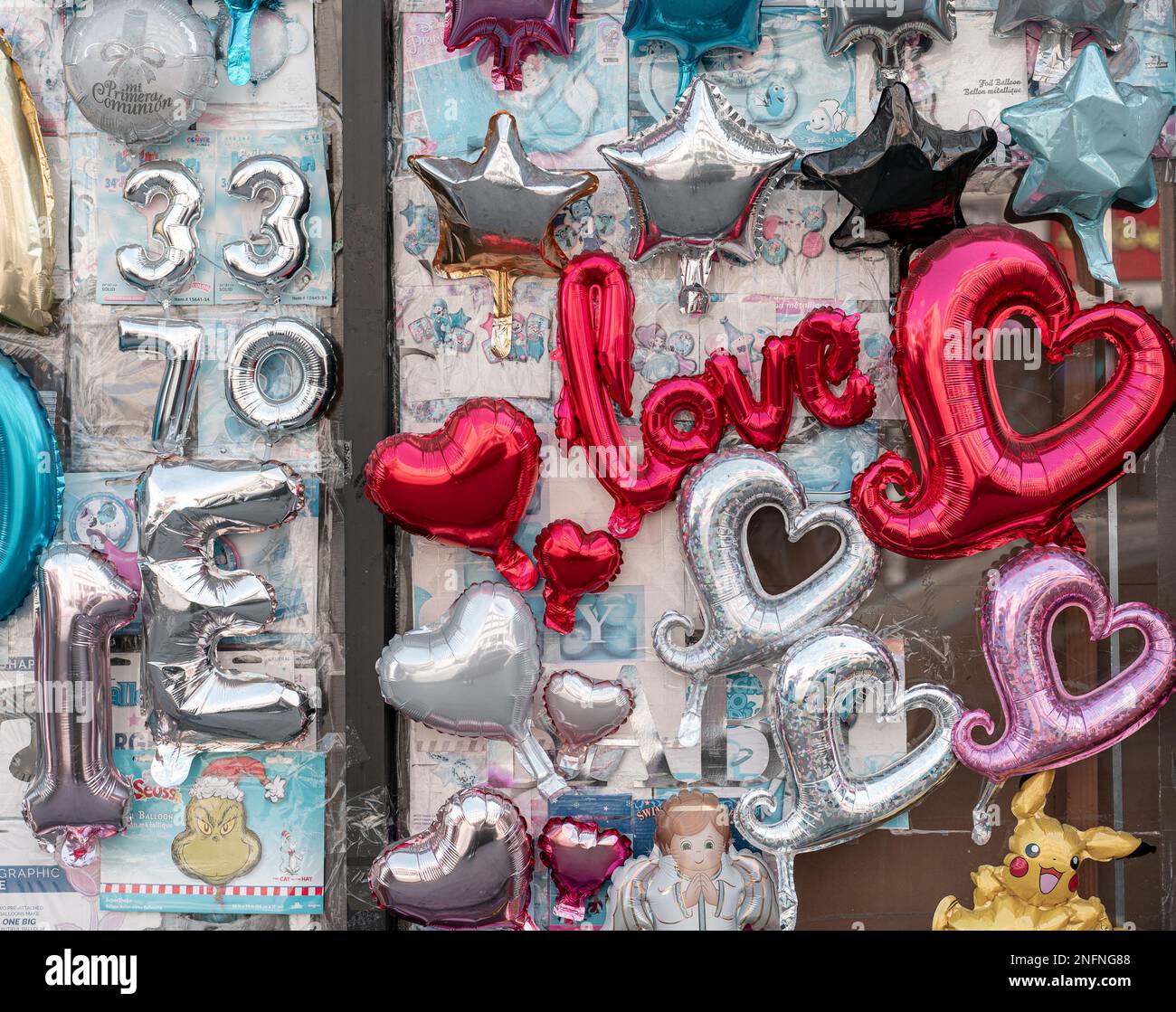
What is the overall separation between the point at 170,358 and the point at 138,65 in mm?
652

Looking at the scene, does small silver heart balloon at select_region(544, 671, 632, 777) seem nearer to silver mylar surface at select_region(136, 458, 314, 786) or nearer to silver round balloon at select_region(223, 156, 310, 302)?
silver mylar surface at select_region(136, 458, 314, 786)

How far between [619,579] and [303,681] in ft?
2.64

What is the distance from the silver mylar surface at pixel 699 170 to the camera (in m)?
2.19

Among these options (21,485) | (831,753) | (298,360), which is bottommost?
(831,753)

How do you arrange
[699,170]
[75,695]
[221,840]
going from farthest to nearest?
[221,840], [75,695], [699,170]

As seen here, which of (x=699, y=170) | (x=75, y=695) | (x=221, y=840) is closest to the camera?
(x=699, y=170)

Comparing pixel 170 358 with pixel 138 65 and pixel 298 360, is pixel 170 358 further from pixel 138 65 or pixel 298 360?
pixel 138 65

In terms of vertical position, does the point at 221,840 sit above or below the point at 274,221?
below

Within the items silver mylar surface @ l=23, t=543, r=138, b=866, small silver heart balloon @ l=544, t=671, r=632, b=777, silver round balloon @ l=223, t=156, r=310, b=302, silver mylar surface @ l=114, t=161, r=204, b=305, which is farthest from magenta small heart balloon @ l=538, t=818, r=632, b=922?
silver mylar surface @ l=114, t=161, r=204, b=305

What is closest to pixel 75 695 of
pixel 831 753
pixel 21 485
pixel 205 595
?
pixel 205 595

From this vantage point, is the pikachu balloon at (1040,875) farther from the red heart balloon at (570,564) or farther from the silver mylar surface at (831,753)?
the red heart balloon at (570,564)

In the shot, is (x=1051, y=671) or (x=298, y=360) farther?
(x=298, y=360)

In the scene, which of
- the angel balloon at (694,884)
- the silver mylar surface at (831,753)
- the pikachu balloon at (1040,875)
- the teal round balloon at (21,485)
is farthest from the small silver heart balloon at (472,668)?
the pikachu balloon at (1040,875)

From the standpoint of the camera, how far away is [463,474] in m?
2.19
